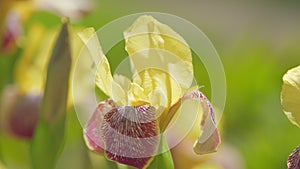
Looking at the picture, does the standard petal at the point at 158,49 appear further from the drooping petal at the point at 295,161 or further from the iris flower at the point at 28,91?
the iris flower at the point at 28,91

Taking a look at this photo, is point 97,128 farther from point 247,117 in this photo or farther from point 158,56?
point 247,117

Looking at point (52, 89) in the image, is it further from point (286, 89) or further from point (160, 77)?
point (286, 89)

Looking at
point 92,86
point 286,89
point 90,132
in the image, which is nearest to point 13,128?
point 92,86

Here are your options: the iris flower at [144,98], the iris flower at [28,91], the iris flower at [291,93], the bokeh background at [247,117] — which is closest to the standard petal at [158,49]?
the iris flower at [144,98]

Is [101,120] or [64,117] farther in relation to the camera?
[64,117]

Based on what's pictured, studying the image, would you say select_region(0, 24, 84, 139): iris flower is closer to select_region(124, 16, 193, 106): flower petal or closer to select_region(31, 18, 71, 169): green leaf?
select_region(31, 18, 71, 169): green leaf

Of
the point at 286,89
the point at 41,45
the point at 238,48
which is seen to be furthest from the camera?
the point at 238,48

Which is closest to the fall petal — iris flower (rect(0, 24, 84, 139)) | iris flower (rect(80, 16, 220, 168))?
iris flower (rect(80, 16, 220, 168))
